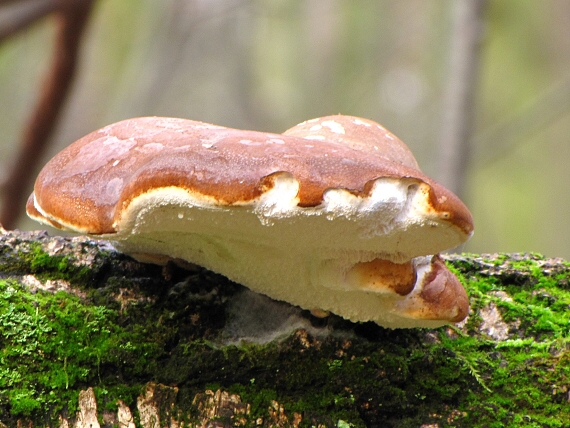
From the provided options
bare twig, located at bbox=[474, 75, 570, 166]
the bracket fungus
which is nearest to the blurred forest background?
bare twig, located at bbox=[474, 75, 570, 166]

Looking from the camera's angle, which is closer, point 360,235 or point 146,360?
point 360,235

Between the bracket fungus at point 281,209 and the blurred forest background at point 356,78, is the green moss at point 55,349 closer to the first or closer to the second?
the bracket fungus at point 281,209

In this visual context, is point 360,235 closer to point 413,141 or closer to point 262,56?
point 413,141

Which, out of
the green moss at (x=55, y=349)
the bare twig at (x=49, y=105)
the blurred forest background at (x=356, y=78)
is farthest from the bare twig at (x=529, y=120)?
the green moss at (x=55, y=349)

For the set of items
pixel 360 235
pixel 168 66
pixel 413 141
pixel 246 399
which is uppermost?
pixel 360 235

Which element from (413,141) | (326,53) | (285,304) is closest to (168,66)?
(413,141)

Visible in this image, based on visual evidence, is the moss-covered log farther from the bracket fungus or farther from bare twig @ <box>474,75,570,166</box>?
bare twig @ <box>474,75,570,166</box>

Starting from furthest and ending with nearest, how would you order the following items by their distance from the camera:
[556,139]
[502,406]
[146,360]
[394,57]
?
1. [394,57]
2. [556,139]
3. [502,406]
4. [146,360]

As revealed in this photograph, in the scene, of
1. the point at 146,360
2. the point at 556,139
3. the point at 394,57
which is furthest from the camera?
the point at 394,57
